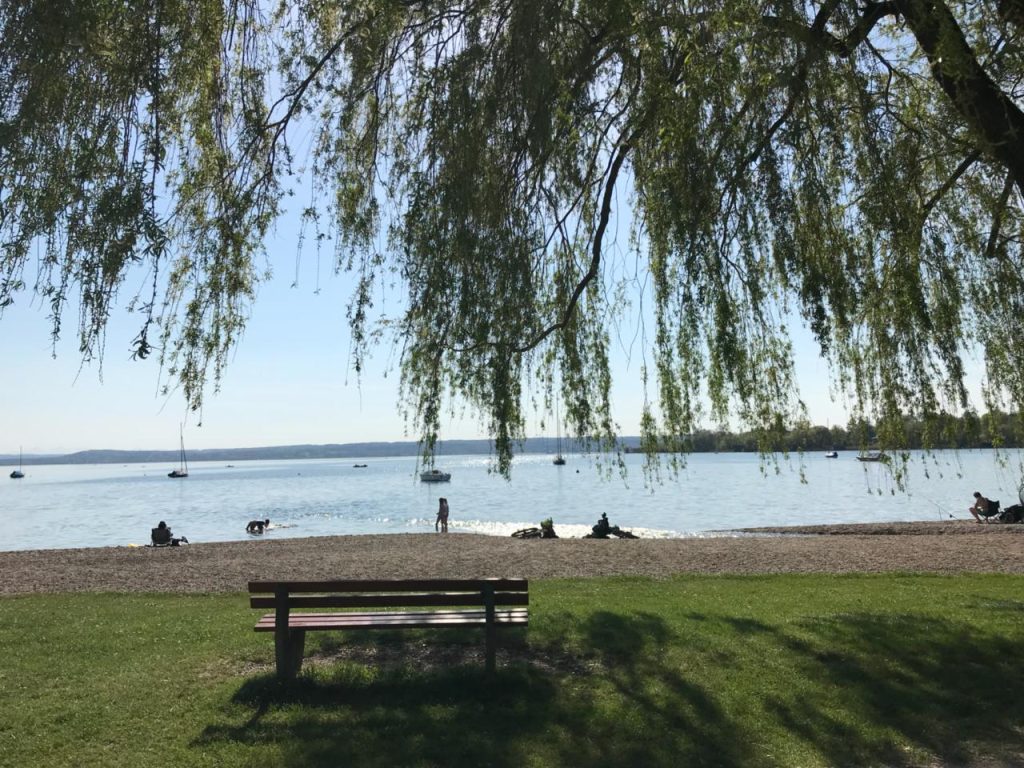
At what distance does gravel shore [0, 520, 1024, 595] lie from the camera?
43.3 ft

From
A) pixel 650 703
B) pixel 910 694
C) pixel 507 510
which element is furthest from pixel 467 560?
pixel 507 510

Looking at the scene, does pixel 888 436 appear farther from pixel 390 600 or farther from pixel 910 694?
pixel 390 600

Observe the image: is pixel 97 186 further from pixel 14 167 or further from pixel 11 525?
pixel 11 525

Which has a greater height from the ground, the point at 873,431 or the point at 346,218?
the point at 346,218

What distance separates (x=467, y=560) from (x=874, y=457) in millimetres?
9680

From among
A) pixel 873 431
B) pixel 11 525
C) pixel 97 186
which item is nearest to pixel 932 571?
pixel 873 431

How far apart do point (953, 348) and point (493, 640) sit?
4.56 meters

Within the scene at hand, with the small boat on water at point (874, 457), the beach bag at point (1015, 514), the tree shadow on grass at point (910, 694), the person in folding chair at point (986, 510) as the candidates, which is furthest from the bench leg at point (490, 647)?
the person in folding chair at point (986, 510)

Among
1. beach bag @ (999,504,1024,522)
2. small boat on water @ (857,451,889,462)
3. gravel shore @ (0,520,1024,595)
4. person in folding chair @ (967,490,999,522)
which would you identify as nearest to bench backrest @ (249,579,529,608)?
small boat on water @ (857,451,889,462)

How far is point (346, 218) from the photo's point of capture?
6785 mm

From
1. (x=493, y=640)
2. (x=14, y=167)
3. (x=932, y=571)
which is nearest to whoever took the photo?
(x=14, y=167)

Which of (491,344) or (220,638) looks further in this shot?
(220,638)

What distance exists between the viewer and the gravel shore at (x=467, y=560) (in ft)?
43.3

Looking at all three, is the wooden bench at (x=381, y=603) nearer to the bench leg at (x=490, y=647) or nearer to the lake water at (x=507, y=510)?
the bench leg at (x=490, y=647)
